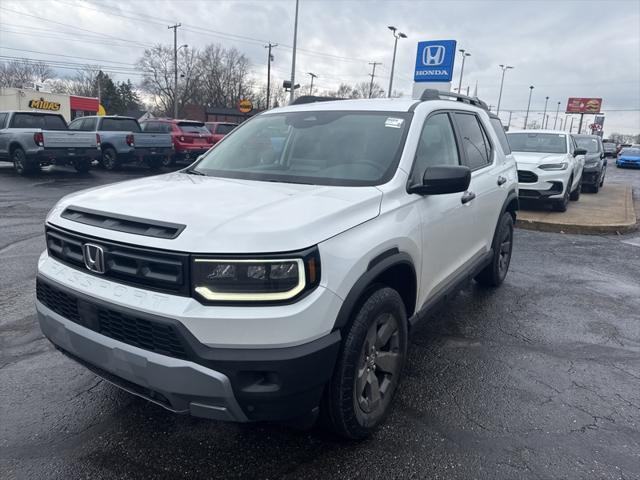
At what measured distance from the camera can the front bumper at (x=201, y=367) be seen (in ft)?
6.61

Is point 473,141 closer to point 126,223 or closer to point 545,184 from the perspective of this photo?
point 126,223

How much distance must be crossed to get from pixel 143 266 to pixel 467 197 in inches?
103

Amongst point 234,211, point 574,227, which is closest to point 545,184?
point 574,227

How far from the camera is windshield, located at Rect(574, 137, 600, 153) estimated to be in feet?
53.6

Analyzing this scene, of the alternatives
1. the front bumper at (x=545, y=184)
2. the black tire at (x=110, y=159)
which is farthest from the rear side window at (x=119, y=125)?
the front bumper at (x=545, y=184)

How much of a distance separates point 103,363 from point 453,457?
1.92 metres

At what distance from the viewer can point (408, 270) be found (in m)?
2.90

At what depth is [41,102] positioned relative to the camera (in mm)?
34969

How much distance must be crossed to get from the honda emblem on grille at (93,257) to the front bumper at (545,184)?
9.98m

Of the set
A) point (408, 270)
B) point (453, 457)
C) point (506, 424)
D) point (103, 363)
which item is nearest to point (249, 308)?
point (103, 363)

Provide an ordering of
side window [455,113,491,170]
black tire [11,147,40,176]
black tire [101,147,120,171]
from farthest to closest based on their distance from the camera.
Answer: black tire [101,147,120,171] < black tire [11,147,40,176] < side window [455,113,491,170]

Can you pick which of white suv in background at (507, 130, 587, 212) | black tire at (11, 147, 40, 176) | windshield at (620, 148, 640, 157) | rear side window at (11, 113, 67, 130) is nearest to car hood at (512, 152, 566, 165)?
white suv in background at (507, 130, 587, 212)

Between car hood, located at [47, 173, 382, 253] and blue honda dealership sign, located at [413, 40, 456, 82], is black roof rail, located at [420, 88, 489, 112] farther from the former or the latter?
blue honda dealership sign, located at [413, 40, 456, 82]

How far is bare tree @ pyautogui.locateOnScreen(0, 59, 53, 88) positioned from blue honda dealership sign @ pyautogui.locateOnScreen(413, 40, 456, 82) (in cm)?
7785
